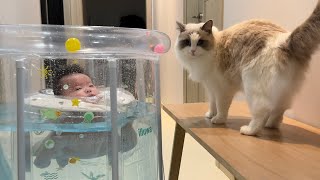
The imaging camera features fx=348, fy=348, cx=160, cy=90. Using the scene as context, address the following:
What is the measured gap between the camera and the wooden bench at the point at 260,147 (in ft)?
1.97

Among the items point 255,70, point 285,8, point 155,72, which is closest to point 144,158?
point 155,72

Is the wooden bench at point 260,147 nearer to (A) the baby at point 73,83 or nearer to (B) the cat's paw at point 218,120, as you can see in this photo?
(B) the cat's paw at point 218,120

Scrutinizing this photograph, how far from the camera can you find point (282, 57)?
0.85 m

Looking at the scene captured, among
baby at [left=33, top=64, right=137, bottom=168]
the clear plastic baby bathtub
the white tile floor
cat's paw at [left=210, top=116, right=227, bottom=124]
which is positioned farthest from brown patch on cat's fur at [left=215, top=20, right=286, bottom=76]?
the white tile floor

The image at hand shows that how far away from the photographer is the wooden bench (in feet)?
1.97

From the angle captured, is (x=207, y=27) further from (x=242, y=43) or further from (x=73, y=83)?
(x=73, y=83)

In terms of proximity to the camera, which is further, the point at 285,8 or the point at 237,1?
the point at 237,1

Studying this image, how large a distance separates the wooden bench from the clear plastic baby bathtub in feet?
0.72

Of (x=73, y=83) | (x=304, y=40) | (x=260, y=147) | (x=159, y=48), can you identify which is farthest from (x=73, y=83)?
(x=304, y=40)

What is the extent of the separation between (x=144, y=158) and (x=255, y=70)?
1.18ft

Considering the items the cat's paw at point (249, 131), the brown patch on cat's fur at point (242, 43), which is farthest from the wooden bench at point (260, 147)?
the brown patch on cat's fur at point (242, 43)

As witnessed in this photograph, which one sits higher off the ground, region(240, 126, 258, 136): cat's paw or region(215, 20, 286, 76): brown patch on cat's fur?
region(215, 20, 286, 76): brown patch on cat's fur

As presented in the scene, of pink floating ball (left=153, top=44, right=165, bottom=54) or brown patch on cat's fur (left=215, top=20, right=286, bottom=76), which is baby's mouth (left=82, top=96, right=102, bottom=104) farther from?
brown patch on cat's fur (left=215, top=20, right=286, bottom=76)

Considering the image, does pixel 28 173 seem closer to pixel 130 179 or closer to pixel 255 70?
pixel 130 179
